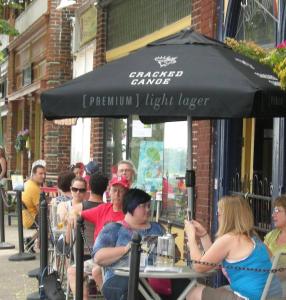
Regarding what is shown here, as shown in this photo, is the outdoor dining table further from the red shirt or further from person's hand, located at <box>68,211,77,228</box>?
person's hand, located at <box>68,211,77,228</box>

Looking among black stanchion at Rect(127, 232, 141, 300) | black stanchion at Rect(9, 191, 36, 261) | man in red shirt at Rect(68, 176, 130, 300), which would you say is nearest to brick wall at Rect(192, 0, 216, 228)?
man in red shirt at Rect(68, 176, 130, 300)

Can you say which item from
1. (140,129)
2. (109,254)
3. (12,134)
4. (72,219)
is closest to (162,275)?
(109,254)

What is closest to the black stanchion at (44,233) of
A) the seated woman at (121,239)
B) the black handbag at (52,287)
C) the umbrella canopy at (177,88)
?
the black handbag at (52,287)

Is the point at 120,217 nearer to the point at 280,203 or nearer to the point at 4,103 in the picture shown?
the point at 280,203

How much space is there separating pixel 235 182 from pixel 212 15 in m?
2.02

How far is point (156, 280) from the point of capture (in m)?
5.89

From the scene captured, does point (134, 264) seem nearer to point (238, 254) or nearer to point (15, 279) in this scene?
point (238, 254)

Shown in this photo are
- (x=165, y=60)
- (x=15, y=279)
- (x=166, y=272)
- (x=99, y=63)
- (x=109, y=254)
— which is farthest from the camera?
(x=99, y=63)

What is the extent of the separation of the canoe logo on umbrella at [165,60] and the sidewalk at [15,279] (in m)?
3.77

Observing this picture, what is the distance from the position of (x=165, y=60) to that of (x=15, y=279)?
4.78 meters

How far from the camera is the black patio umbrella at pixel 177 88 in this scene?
4.93 m

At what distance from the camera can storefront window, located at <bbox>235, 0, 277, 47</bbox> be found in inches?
302

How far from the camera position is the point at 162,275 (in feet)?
17.1

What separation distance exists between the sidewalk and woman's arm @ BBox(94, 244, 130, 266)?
2783 millimetres
